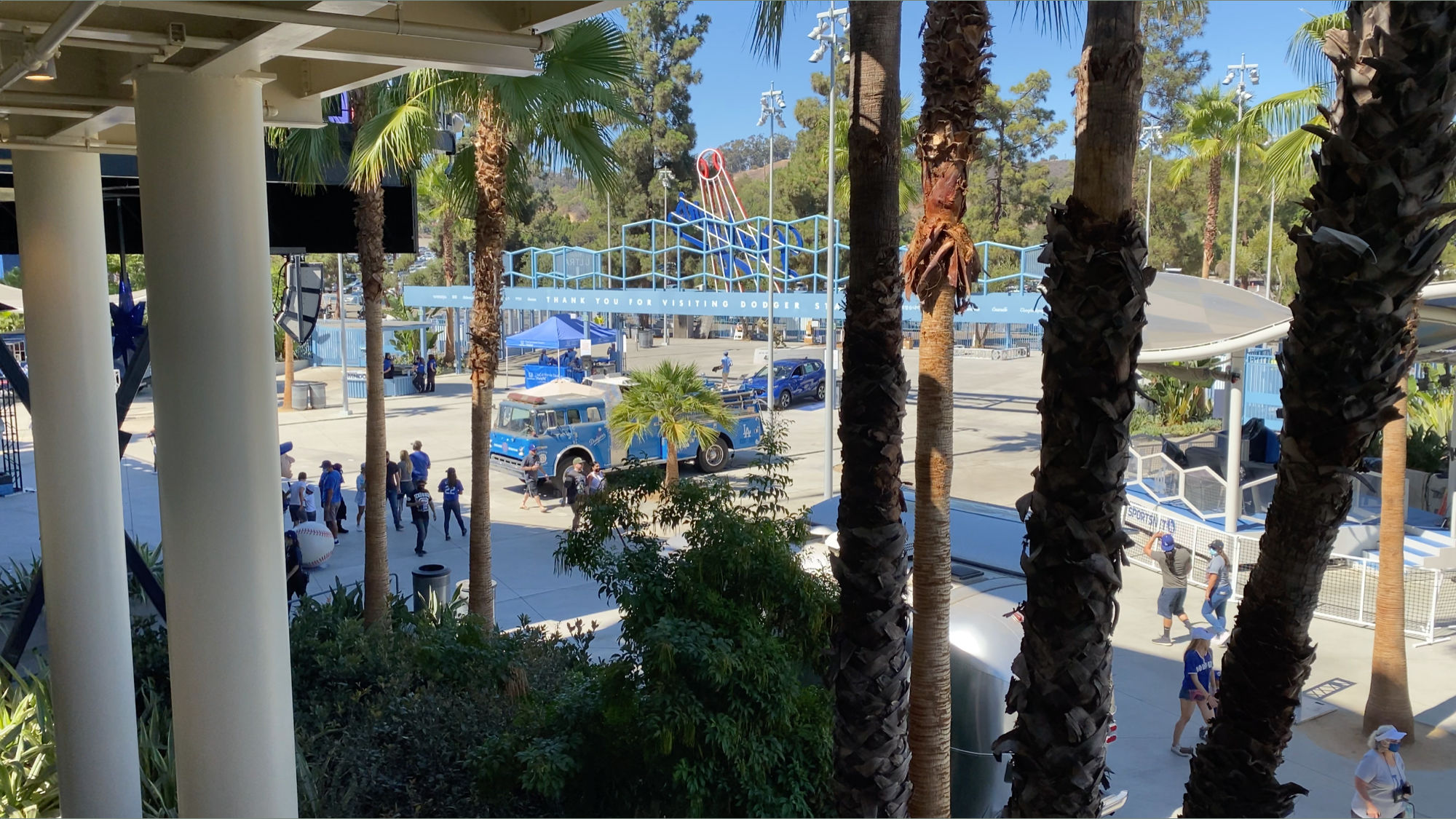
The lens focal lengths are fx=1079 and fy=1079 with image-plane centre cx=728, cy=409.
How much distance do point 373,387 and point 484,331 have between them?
1.41 metres

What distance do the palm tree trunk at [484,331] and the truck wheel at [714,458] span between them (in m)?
10.0

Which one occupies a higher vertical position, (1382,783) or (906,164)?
(906,164)

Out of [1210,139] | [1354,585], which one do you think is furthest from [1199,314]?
[1210,139]

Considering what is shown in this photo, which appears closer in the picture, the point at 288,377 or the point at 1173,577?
the point at 1173,577

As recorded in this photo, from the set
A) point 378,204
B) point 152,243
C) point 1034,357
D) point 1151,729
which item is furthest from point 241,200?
point 1034,357

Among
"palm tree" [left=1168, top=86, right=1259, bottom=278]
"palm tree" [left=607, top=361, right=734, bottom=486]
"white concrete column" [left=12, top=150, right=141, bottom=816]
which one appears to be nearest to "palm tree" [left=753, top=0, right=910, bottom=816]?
"white concrete column" [left=12, top=150, right=141, bottom=816]

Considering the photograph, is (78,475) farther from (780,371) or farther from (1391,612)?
(780,371)

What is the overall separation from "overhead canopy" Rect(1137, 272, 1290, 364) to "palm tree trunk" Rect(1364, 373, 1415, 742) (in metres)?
4.78

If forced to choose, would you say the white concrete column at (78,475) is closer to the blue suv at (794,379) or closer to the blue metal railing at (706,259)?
the blue suv at (794,379)

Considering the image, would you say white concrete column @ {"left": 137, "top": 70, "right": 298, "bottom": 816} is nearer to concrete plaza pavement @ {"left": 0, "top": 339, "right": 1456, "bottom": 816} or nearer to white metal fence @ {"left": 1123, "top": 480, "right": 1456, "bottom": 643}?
concrete plaza pavement @ {"left": 0, "top": 339, "right": 1456, "bottom": 816}

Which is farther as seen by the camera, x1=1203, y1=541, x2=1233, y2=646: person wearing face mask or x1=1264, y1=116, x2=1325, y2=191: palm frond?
x1=1264, y1=116, x2=1325, y2=191: palm frond

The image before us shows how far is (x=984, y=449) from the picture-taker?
2480 cm

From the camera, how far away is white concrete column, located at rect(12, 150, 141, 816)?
261 inches

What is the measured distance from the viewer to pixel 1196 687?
901cm
